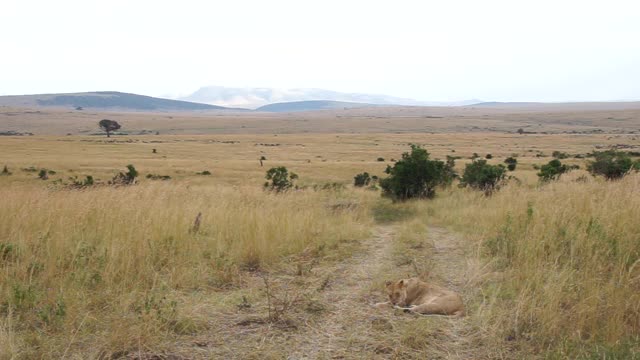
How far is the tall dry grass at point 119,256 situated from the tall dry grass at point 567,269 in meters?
2.26

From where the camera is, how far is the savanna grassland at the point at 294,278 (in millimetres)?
3338

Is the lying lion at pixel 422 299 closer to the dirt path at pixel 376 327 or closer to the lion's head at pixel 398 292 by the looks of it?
the lion's head at pixel 398 292

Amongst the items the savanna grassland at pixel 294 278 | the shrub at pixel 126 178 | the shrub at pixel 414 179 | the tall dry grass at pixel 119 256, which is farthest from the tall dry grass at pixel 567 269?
the shrub at pixel 126 178

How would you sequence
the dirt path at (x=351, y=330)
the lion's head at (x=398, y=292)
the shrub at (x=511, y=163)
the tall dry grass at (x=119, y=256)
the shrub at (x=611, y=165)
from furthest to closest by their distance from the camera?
the shrub at (x=511, y=163), the shrub at (x=611, y=165), the lion's head at (x=398, y=292), the tall dry grass at (x=119, y=256), the dirt path at (x=351, y=330)

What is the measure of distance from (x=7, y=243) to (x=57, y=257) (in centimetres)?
65

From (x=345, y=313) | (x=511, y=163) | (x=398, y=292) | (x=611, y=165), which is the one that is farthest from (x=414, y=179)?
(x=511, y=163)

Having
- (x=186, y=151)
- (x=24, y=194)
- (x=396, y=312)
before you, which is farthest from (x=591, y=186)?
(x=186, y=151)

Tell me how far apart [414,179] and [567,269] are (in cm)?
881

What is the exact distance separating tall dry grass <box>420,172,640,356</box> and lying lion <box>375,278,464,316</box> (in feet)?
0.85

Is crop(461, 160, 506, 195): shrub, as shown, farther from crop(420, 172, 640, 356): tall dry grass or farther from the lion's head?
the lion's head

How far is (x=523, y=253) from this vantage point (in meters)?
5.04

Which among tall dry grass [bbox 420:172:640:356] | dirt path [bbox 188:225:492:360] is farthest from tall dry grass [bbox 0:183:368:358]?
tall dry grass [bbox 420:172:640:356]

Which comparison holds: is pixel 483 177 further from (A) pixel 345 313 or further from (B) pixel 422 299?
(A) pixel 345 313

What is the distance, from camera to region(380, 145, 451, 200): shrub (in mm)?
13086
